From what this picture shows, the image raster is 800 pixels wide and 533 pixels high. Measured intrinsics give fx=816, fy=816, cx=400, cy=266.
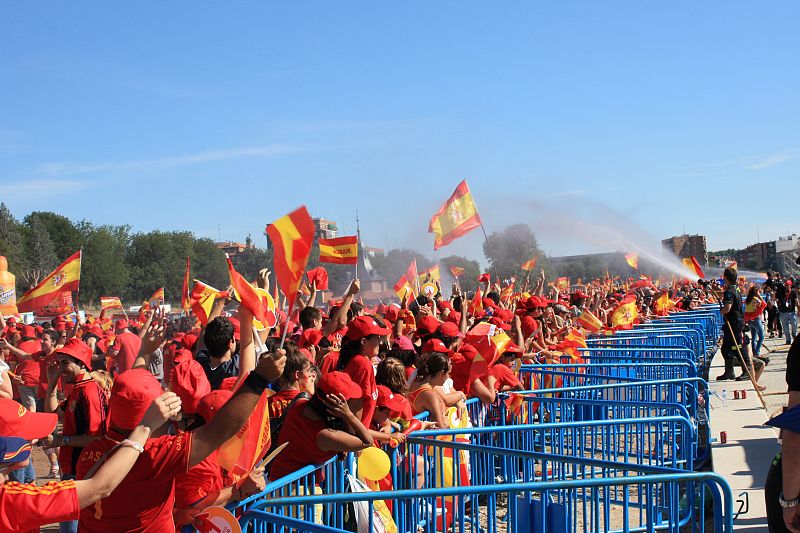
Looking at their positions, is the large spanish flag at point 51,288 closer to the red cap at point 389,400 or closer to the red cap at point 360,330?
the red cap at point 360,330

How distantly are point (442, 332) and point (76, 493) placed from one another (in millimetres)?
5530

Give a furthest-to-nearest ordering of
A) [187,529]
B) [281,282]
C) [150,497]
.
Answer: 1. [281,282]
2. [187,529]
3. [150,497]

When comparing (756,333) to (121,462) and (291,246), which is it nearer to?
(291,246)

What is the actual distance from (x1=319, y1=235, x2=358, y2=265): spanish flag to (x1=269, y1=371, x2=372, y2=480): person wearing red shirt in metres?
6.92

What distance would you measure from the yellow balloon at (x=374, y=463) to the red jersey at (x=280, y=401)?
3.36 ft

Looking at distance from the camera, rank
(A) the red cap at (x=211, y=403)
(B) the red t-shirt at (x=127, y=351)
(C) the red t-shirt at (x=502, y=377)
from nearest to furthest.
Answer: (A) the red cap at (x=211, y=403)
(C) the red t-shirt at (x=502, y=377)
(B) the red t-shirt at (x=127, y=351)

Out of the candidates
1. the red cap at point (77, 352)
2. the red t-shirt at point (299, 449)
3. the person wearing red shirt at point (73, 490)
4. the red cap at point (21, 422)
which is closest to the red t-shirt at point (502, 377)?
the red t-shirt at point (299, 449)

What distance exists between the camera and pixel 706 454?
27.3 ft

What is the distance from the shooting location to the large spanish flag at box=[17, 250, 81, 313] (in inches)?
539

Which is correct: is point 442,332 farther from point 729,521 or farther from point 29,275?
point 29,275

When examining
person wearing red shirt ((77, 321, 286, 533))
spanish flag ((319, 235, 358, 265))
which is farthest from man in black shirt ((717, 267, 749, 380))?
person wearing red shirt ((77, 321, 286, 533))

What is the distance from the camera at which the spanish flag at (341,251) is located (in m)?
12.0

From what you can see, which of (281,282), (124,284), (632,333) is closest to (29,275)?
(124,284)

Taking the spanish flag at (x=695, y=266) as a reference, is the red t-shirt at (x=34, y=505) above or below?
below
